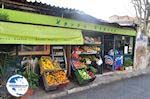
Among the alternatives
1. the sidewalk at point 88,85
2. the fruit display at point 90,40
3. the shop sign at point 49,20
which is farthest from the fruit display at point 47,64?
the fruit display at point 90,40

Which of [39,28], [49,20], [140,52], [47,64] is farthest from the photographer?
[140,52]

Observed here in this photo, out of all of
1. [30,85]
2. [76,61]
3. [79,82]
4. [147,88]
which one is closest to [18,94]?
[30,85]

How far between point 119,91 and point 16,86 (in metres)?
5.16

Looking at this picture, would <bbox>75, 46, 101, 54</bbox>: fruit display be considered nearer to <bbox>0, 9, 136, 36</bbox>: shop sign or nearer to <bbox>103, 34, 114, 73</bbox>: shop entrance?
<bbox>0, 9, 136, 36</bbox>: shop sign

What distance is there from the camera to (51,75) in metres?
11.2

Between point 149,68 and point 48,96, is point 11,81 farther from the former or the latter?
point 149,68

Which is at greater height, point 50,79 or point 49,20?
point 49,20

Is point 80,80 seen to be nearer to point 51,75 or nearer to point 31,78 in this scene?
point 51,75

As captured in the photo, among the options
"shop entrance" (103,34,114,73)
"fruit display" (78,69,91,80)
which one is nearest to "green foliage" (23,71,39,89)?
"fruit display" (78,69,91,80)

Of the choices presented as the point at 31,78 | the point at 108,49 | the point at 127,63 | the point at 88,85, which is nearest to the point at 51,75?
the point at 31,78

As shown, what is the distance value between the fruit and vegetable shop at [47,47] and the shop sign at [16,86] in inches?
30.8

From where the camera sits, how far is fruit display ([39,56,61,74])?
11.3 metres

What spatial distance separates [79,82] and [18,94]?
164 inches

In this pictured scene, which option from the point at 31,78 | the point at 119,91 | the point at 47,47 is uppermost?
the point at 47,47
